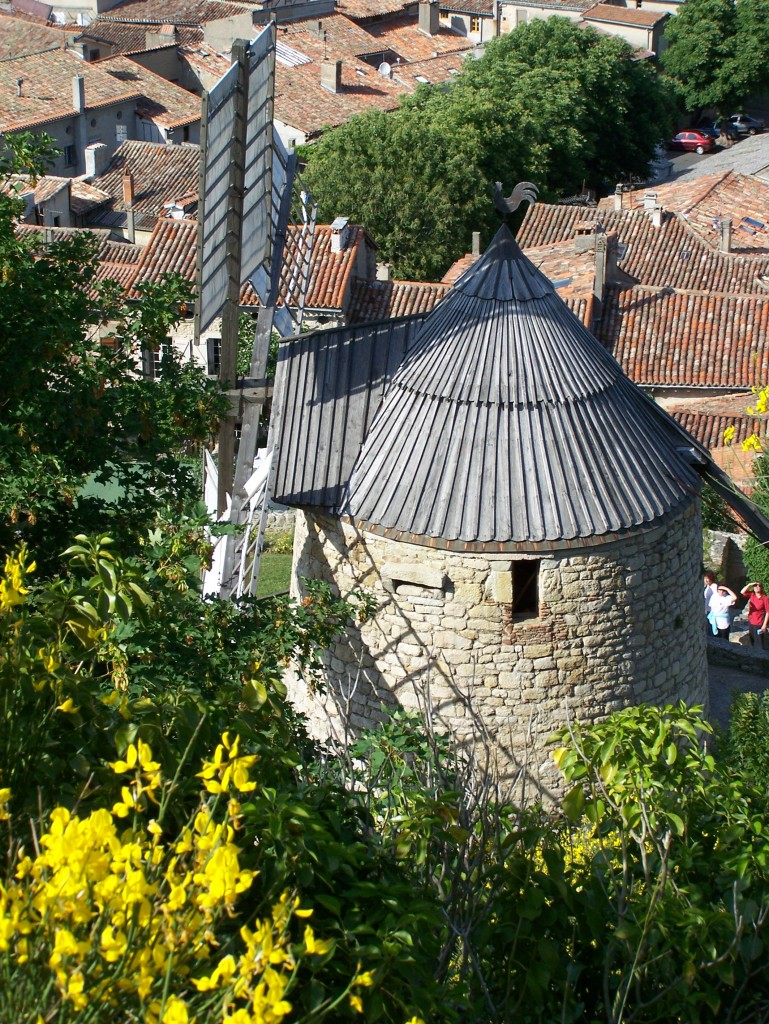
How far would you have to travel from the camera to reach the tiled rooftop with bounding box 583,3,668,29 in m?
69.1

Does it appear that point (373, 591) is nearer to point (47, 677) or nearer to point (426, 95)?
point (47, 677)

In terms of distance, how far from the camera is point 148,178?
45.6 meters

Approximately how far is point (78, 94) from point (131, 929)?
2003 inches

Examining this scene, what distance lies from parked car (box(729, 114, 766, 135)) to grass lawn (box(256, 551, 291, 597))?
165 ft

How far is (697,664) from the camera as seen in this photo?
44.2ft

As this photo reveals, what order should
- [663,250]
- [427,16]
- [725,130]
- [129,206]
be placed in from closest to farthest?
1. [663,250]
2. [129,206]
3. [725,130]
4. [427,16]

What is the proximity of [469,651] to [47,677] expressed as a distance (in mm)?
6476

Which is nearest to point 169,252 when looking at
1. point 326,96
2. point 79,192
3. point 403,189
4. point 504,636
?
point 403,189

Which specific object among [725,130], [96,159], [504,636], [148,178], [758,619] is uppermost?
[725,130]

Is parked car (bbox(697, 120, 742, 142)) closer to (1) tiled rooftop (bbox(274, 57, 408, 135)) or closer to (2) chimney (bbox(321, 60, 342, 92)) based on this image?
(1) tiled rooftop (bbox(274, 57, 408, 135))

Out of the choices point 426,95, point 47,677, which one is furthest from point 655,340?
point 47,677

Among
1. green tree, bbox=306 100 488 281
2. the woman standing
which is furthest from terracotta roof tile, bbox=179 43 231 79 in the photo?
the woman standing

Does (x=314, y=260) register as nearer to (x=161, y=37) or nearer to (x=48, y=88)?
(x=48, y=88)

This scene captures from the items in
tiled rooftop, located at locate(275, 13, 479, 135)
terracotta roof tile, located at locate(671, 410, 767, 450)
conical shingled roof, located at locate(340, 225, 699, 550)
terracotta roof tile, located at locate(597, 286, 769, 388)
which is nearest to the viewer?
conical shingled roof, located at locate(340, 225, 699, 550)
